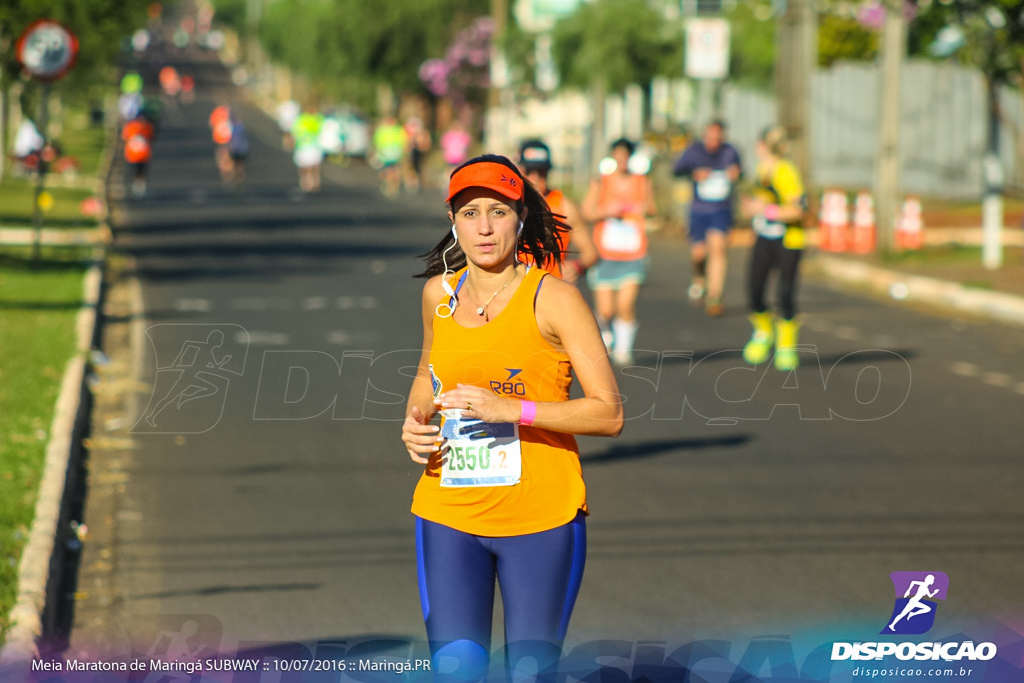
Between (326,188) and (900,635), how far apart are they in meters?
42.1

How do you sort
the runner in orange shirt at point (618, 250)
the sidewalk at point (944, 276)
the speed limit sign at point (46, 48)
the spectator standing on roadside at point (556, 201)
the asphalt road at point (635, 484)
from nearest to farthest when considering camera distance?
the asphalt road at point (635, 484) → the spectator standing on roadside at point (556, 201) → the runner in orange shirt at point (618, 250) → the sidewalk at point (944, 276) → the speed limit sign at point (46, 48)

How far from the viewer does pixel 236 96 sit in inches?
5305

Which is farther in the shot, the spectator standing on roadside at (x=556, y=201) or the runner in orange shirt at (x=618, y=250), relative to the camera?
the runner in orange shirt at (x=618, y=250)

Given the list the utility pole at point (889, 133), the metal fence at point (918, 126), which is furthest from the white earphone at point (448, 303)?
the metal fence at point (918, 126)

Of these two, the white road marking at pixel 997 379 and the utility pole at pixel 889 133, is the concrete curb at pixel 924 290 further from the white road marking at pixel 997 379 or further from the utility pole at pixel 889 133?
the white road marking at pixel 997 379

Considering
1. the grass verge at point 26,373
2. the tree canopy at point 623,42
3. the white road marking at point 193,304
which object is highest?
the tree canopy at point 623,42

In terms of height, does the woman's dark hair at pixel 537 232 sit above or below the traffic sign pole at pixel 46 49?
below

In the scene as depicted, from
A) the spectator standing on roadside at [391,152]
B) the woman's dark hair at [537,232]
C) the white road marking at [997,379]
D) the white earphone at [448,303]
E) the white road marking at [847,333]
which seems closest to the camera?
the white earphone at [448,303]

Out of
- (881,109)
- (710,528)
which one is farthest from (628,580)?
(881,109)

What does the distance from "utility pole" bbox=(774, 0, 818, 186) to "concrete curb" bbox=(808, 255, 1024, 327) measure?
93.6 inches

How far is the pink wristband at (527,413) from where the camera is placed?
15.2 ft

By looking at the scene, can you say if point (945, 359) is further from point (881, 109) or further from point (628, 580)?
point (881, 109)

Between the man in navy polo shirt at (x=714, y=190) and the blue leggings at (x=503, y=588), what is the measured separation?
1462 centimetres

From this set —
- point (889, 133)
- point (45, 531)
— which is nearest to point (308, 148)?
point (889, 133)
